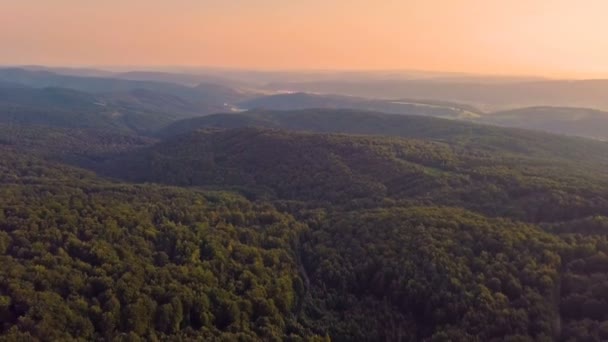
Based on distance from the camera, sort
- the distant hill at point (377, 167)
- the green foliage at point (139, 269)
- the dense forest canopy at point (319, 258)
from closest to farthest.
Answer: the green foliage at point (139, 269)
the dense forest canopy at point (319, 258)
the distant hill at point (377, 167)

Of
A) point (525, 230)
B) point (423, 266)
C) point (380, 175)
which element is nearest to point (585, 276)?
point (525, 230)

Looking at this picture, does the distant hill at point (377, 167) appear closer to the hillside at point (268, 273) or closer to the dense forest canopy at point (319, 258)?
the dense forest canopy at point (319, 258)

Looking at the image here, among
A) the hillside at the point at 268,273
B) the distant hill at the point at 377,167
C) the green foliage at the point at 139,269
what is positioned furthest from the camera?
the distant hill at the point at 377,167

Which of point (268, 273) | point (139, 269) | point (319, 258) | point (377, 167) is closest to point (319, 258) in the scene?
point (319, 258)

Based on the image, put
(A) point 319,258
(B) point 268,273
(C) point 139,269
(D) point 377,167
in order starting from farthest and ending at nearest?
(D) point 377,167
(A) point 319,258
(B) point 268,273
(C) point 139,269

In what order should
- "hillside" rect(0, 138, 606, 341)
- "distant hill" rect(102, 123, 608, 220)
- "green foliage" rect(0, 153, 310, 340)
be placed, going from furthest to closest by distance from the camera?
1. "distant hill" rect(102, 123, 608, 220)
2. "hillside" rect(0, 138, 606, 341)
3. "green foliage" rect(0, 153, 310, 340)

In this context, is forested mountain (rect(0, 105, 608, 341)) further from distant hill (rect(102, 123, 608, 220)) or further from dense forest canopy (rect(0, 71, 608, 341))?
distant hill (rect(102, 123, 608, 220))

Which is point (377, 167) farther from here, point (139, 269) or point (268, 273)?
point (139, 269)

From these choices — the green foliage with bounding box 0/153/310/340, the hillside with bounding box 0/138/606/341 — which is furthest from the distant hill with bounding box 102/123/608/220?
the green foliage with bounding box 0/153/310/340

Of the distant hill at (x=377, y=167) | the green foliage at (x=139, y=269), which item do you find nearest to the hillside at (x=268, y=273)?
the green foliage at (x=139, y=269)
